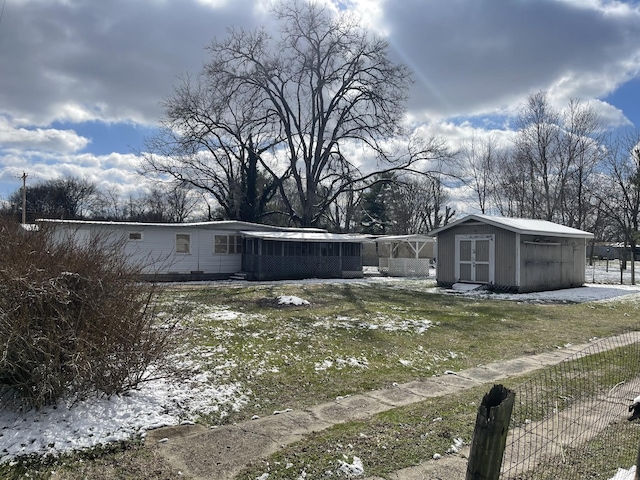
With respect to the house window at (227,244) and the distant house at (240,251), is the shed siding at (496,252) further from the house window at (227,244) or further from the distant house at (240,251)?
the house window at (227,244)

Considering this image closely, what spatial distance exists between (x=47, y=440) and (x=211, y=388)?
6.12ft

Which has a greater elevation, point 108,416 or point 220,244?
point 220,244

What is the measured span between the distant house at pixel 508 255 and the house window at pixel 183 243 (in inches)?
430

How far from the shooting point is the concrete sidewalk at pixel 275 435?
3461 millimetres

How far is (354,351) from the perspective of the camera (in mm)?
7316

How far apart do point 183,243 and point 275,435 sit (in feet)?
57.1

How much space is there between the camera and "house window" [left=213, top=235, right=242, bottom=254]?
2139 cm

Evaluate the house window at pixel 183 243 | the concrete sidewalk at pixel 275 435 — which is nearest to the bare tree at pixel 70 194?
the house window at pixel 183 243

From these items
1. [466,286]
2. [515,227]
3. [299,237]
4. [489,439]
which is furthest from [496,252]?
[489,439]

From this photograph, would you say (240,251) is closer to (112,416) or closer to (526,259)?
(526,259)

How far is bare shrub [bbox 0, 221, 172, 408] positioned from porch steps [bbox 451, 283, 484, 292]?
1440cm

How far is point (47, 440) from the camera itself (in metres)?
3.68

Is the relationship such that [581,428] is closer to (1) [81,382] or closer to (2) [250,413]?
(2) [250,413]

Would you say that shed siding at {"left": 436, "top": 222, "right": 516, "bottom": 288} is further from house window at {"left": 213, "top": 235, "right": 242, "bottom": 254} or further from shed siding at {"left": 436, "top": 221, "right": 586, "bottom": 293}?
house window at {"left": 213, "top": 235, "right": 242, "bottom": 254}
